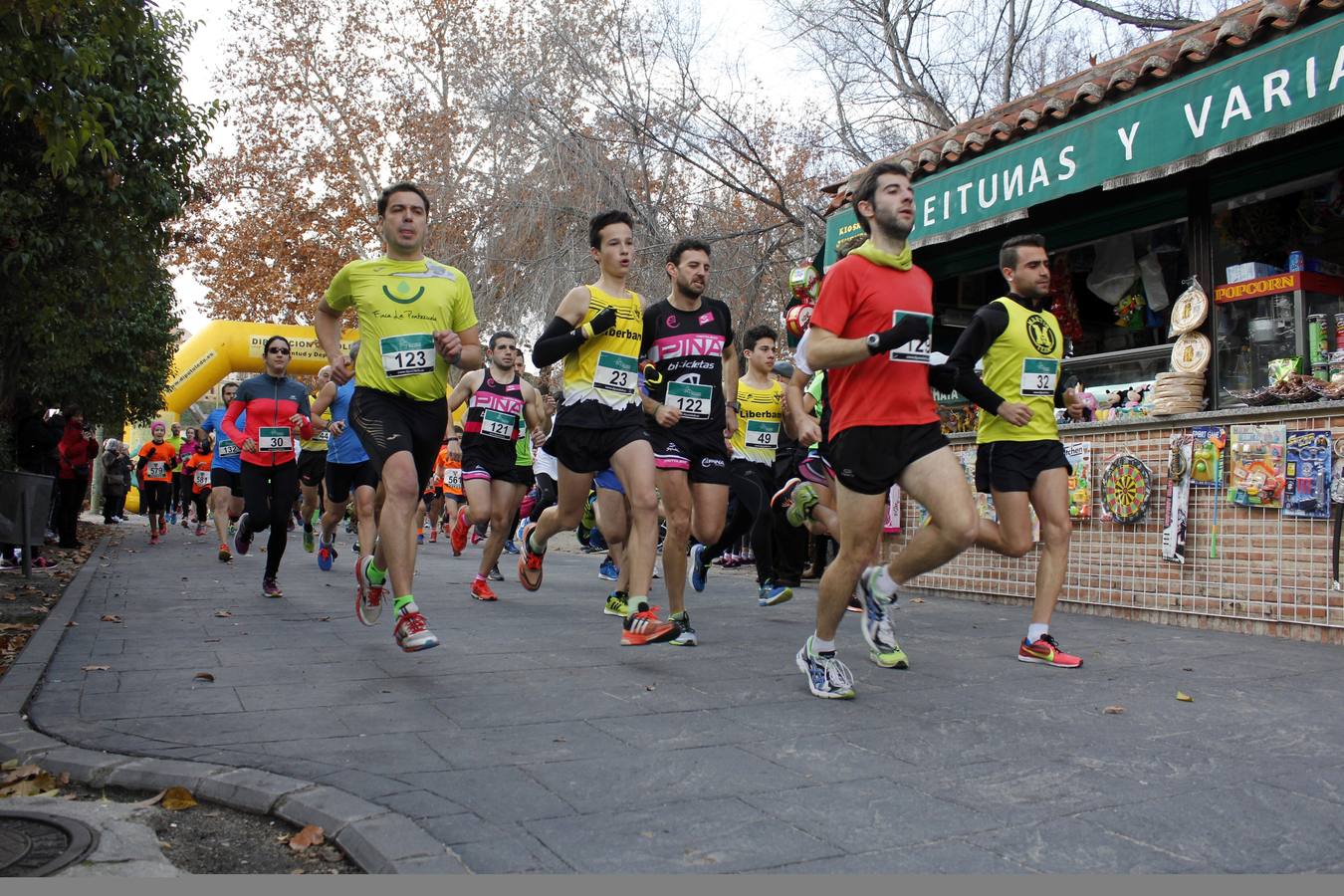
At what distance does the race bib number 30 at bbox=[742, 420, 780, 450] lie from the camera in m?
8.74

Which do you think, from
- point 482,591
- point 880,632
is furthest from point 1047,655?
point 482,591

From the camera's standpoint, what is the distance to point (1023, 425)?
5.47m

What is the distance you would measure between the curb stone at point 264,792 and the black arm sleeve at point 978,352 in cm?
355

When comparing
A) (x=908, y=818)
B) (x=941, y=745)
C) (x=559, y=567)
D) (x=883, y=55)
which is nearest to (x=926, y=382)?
(x=941, y=745)

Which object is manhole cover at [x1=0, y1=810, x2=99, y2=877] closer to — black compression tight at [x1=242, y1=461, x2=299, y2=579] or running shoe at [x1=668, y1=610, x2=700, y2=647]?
running shoe at [x1=668, y1=610, x2=700, y2=647]

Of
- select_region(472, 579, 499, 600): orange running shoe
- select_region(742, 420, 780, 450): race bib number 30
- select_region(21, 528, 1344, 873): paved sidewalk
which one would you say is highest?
select_region(742, 420, 780, 450): race bib number 30

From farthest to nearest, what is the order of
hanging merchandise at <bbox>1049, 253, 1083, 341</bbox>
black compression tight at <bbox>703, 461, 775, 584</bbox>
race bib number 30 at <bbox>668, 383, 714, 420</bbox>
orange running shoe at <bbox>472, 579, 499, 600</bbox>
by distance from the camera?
hanging merchandise at <bbox>1049, 253, 1083, 341</bbox> < orange running shoe at <bbox>472, 579, 499, 600</bbox> < black compression tight at <bbox>703, 461, 775, 584</bbox> < race bib number 30 at <bbox>668, 383, 714, 420</bbox>

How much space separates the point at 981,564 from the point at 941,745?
225 inches

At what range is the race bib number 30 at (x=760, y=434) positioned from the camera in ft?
28.7

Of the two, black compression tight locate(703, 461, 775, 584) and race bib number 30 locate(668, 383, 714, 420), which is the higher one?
race bib number 30 locate(668, 383, 714, 420)

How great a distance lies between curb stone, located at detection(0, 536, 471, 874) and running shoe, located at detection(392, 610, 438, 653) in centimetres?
144

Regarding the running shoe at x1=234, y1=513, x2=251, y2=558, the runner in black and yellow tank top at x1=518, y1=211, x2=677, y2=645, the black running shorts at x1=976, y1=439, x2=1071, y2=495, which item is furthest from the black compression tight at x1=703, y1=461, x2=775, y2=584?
the running shoe at x1=234, y1=513, x2=251, y2=558

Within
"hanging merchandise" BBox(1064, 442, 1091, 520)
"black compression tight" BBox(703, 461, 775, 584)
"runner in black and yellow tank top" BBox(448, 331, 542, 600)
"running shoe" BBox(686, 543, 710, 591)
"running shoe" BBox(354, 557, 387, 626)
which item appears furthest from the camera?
"runner in black and yellow tank top" BBox(448, 331, 542, 600)

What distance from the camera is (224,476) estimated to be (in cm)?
1359
